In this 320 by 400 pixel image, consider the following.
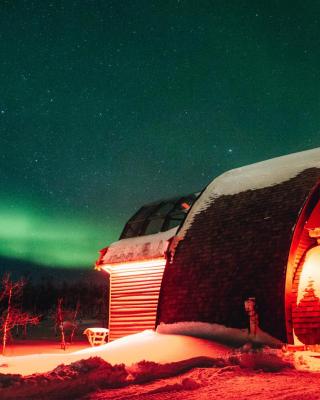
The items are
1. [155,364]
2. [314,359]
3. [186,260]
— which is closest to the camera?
[155,364]

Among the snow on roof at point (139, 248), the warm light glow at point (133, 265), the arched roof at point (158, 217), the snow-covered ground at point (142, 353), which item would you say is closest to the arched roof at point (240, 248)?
the snow on roof at point (139, 248)

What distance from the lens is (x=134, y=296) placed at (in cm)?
1602

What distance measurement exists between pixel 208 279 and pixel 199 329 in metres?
1.54

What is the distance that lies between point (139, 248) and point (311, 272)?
6.18 metres

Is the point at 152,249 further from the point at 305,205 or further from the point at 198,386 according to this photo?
the point at 198,386

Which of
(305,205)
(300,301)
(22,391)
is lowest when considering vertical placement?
(22,391)

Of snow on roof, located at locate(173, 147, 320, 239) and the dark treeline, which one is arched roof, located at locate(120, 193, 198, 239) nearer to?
snow on roof, located at locate(173, 147, 320, 239)

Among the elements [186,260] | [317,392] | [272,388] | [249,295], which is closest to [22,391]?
[272,388]

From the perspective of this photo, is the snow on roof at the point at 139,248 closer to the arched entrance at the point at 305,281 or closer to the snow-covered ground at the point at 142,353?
the snow-covered ground at the point at 142,353

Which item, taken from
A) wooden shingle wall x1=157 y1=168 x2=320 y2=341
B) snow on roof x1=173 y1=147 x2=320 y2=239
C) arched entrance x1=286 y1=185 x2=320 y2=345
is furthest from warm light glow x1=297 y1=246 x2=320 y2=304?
snow on roof x1=173 y1=147 x2=320 y2=239

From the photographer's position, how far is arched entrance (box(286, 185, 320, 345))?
1211 cm

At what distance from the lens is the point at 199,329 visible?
1293cm

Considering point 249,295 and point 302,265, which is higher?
point 302,265

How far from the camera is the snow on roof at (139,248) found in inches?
612
